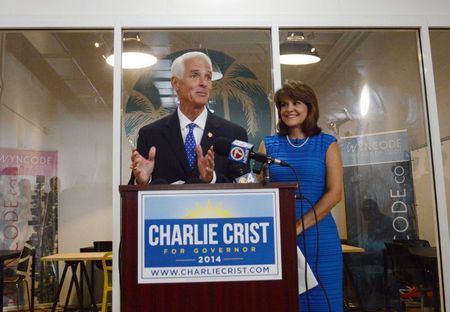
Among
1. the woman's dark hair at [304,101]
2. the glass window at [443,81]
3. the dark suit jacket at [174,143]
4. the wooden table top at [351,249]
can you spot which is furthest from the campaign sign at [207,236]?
the glass window at [443,81]

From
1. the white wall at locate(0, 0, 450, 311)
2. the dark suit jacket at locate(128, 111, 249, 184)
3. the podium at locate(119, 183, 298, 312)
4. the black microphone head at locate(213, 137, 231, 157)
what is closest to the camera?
the podium at locate(119, 183, 298, 312)

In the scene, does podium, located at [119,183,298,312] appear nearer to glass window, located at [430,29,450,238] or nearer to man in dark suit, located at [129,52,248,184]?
man in dark suit, located at [129,52,248,184]

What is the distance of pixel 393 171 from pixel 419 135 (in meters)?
0.34

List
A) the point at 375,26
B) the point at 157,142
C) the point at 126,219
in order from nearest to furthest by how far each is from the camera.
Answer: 1. the point at 126,219
2. the point at 157,142
3. the point at 375,26

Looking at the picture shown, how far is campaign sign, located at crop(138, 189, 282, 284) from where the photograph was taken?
1.83m

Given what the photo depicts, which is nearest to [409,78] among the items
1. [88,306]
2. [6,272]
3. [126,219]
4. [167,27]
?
[167,27]

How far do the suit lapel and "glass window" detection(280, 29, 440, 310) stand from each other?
83 cm

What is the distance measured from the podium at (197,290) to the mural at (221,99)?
1352 millimetres

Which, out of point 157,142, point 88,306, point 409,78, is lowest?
point 88,306

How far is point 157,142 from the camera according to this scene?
3.11m

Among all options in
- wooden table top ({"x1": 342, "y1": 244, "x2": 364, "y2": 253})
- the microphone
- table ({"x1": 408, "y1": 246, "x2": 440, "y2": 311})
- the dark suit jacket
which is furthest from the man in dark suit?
table ({"x1": 408, "y1": 246, "x2": 440, "y2": 311})

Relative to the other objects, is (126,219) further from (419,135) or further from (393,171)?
(419,135)

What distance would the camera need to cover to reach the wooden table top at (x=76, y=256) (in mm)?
3219

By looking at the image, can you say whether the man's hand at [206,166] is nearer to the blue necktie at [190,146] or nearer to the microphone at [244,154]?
the blue necktie at [190,146]
